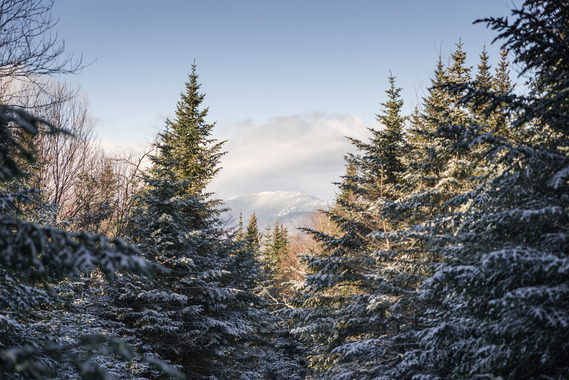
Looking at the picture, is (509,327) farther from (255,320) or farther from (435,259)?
(255,320)

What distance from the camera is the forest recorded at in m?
4.54

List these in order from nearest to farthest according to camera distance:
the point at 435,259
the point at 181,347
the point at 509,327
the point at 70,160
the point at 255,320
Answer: the point at 509,327
the point at 435,259
the point at 181,347
the point at 255,320
the point at 70,160

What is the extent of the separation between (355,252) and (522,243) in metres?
7.82

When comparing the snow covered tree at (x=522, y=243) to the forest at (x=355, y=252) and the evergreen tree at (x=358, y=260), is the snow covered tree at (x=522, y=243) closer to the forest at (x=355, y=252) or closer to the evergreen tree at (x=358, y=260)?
the forest at (x=355, y=252)

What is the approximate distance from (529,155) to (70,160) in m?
20.5

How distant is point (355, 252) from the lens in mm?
13219

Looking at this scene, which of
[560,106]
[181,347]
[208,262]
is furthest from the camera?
[208,262]

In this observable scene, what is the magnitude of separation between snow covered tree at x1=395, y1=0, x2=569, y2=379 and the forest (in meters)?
0.04

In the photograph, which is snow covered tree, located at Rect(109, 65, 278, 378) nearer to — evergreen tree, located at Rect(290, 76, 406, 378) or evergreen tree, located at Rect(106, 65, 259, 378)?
evergreen tree, located at Rect(106, 65, 259, 378)

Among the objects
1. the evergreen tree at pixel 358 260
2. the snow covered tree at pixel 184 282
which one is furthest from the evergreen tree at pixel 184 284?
the evergreen tree at pixel 358 260

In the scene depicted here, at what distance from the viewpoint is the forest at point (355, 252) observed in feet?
14.9

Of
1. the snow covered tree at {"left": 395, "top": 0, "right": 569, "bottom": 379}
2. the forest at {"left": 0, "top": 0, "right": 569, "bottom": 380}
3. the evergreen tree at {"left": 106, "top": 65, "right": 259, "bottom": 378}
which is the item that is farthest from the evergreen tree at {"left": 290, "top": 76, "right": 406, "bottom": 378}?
the snow covered tree at {"left": 395, "top": 0, "right": 569, "bottom": 379}

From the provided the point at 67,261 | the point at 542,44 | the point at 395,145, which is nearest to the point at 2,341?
the point at 67,261

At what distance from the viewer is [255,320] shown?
1603 cm
